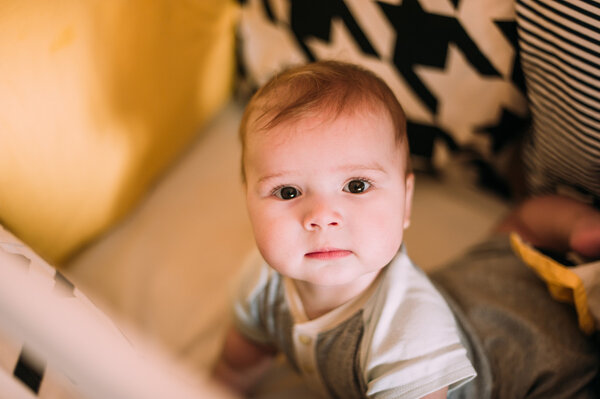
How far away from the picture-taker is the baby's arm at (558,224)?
593 millimetres

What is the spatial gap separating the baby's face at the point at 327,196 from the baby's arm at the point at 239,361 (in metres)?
0.24

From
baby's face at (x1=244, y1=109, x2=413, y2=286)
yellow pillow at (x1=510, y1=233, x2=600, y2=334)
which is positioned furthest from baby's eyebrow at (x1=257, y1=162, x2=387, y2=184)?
yellow pillow at (x1=510, y1=233, x2=600, y2=334)

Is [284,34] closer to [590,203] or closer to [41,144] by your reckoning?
[41,144]

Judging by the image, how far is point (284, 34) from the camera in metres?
0.79

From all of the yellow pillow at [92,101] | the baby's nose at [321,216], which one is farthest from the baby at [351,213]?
the yellow pillow at [92,101]

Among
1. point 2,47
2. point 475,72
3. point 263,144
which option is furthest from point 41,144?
point 475,72

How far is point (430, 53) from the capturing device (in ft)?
2.20

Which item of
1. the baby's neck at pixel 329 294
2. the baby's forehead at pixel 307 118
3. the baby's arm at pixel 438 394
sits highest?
the baby's forehead at pixel 307 118

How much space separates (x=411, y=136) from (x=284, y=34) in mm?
258

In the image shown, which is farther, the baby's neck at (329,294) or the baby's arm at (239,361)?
the baby's arm at (239,361)

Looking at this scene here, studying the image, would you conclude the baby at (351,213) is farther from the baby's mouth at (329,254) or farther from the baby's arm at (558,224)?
the baby's arm at (558,224)

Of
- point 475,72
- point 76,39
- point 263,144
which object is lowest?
point 475,72

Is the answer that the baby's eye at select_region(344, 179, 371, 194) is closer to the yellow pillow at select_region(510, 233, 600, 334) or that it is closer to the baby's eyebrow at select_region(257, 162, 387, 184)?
the baby's eyebrow at select_region(257, 162, 387, 184)

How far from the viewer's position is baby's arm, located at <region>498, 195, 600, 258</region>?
0.59 m
